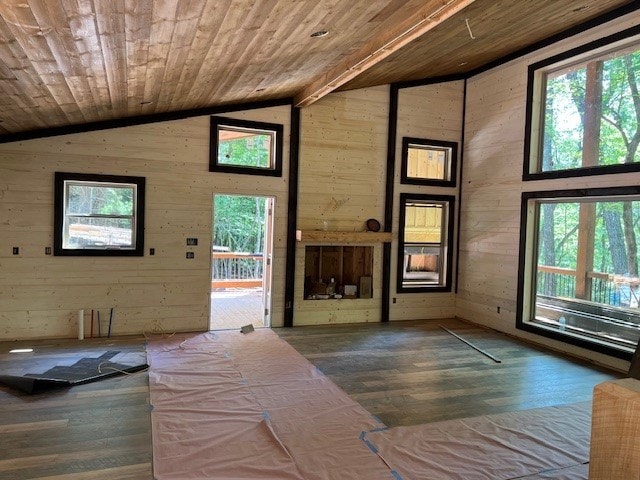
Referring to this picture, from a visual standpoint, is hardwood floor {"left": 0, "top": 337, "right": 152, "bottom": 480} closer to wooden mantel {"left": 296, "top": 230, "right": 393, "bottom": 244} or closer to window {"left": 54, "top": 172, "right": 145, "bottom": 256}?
window {"left": 54, "top": 172, "right": 145, "bottom": 256}

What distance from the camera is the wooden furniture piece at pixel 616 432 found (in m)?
0.70

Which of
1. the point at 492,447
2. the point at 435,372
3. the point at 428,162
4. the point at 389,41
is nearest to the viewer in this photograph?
the point at 492,447

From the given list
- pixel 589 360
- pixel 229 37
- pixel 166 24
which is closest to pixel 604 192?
pixel 589 360

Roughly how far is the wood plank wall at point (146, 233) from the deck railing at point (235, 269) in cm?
363

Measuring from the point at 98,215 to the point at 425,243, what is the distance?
5.11 m

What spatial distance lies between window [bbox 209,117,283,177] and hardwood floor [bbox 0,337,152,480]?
3150 millimetres

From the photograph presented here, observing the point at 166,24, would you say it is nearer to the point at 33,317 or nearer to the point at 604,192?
the point at 33,317

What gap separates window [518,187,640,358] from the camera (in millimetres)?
5070

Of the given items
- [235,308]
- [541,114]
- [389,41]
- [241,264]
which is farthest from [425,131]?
[241,264]

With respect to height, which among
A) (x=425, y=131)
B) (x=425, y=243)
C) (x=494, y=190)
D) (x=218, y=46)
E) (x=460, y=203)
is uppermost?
(x=425, y=131)

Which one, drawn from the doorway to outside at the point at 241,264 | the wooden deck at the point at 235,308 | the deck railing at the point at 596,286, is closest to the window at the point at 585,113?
the deck railing at the point at 596,286

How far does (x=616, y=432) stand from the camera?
735 millimetres

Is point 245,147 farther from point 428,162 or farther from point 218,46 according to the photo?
point 428,162

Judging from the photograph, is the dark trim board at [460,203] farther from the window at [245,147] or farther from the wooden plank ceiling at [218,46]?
the window at [245,147]
